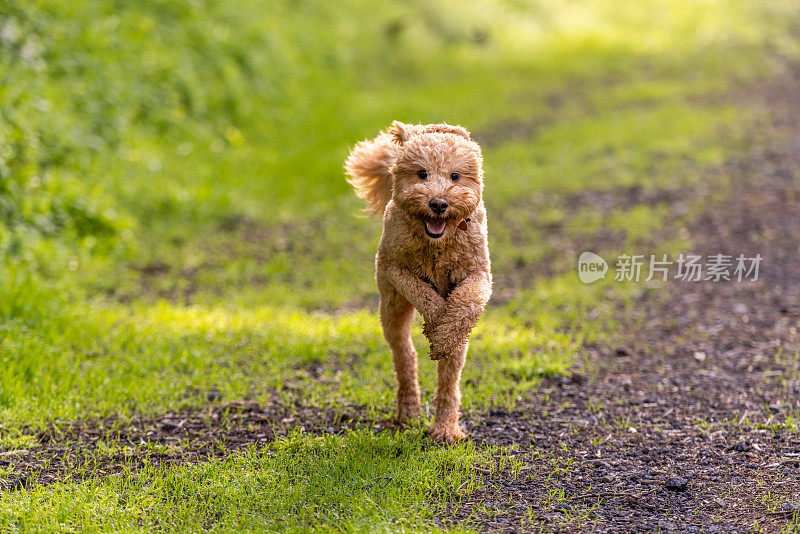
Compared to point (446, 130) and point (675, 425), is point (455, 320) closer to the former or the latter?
point (446, 130)

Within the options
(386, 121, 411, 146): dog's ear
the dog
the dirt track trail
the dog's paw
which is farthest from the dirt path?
(386, 121, 411, 146): dog's ear

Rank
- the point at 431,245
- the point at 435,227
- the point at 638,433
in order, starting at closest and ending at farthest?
the point at 435,227 → the point at 431,245 → the point at 638,433

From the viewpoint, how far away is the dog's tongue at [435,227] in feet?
15.3

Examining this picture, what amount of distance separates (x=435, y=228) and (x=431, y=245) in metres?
0.34

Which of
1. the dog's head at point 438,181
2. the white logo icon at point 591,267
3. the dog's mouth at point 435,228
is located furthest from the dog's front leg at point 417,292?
the white logo icon at point 591,267

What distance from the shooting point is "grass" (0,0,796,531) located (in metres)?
5.13

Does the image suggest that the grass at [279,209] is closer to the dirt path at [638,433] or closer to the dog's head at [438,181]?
the dirt path at [638,433]

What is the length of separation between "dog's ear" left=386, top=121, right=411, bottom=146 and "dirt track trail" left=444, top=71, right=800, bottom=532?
1961 millimetres

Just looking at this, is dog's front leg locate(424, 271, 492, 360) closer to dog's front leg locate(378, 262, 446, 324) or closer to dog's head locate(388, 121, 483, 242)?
dog's front leg locate(378, 262, 446, 324)

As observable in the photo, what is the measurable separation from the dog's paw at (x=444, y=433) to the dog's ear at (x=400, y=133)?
1.75m

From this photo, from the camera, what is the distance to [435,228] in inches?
184

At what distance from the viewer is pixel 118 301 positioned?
8555mm

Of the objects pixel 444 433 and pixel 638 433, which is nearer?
pixel 444 433

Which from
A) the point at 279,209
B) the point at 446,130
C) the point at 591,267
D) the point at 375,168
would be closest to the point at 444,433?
the point at 375,168
